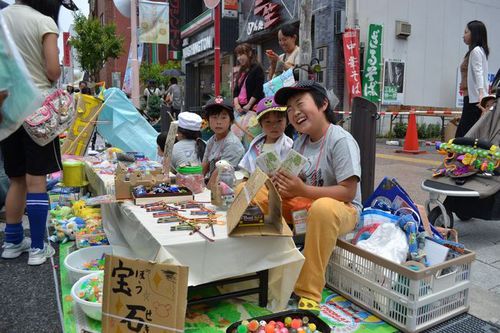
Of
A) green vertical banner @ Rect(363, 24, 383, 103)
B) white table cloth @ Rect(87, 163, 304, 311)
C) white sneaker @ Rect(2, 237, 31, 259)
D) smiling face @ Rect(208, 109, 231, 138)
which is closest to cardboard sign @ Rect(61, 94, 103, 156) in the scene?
white sneaker @ Rect(2, 237, 31, 259)

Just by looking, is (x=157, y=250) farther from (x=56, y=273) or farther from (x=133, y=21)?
(x=133, y=21)

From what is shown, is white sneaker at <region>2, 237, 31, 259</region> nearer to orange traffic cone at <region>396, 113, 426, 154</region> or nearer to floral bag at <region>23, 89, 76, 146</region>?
floral bag at <region>23, 89, 76, 146</region>

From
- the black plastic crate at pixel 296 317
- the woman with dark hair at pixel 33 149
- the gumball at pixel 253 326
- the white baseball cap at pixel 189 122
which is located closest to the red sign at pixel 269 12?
the white baseball cap at pixel 189 122

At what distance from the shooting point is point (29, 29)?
2791mm

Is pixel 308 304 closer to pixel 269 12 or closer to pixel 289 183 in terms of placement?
pixel 289 183

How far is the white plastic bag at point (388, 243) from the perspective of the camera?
Answer: 234 centimetres

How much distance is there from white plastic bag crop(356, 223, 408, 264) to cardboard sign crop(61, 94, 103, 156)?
4212 millimetres

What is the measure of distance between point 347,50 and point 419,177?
17.2 feet

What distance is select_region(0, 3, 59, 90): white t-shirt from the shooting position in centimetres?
278

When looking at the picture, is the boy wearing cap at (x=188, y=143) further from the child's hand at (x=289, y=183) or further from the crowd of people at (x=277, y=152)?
the child's hand at (x=289, y=183)

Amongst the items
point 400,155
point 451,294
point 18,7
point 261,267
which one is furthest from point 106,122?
point 400,155

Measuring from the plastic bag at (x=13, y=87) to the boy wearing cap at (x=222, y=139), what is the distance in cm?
232

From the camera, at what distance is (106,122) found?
5777 mm

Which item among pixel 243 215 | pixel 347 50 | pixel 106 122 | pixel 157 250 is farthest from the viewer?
pixel 347 50
